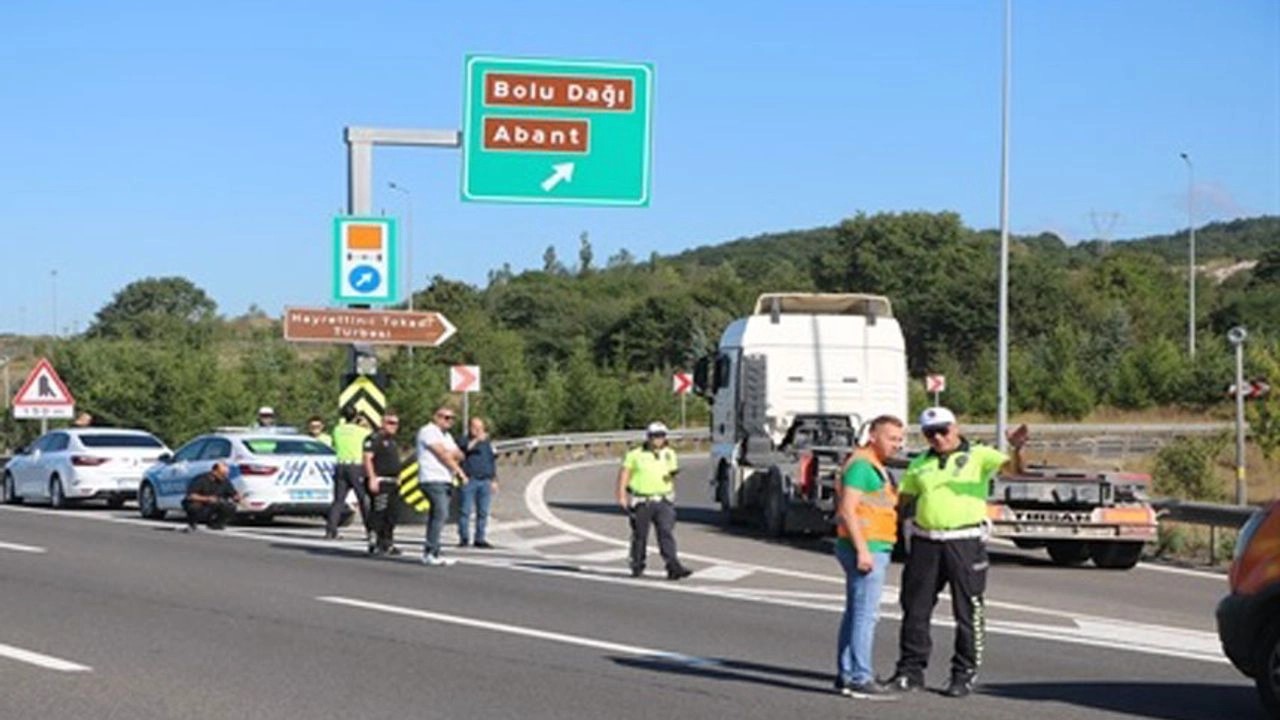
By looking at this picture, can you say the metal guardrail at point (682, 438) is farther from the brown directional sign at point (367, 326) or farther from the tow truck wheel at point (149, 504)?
the brown directional sign at point (367, 326)

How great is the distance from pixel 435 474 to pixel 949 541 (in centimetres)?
1089

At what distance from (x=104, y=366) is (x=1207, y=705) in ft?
213

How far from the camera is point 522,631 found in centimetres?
1457

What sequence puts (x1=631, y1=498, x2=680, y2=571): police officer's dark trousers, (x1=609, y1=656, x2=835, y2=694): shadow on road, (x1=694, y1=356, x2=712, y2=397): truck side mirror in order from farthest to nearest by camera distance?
(x1=694, y1=356, x2=712, y2=397): truck side mirror < (x1=631, y1=498, x2=680, y2=571): police officer's dark trousers < (x1=609, y1=656, x2=835, y2=694): shadow on road

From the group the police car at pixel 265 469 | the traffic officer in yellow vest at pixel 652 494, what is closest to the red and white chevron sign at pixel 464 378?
the police car at pixel 265 469

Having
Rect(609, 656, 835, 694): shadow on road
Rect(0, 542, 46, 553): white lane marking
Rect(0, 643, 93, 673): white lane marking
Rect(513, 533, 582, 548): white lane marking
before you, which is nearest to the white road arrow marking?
Rect(513, 533, 582, 548): white lane marking

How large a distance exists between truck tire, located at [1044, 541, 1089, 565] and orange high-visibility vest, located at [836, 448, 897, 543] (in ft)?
40.4

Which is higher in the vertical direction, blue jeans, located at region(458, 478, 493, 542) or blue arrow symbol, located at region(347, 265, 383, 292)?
blue arrow symbol, located at region(347, 265, 383, 292)

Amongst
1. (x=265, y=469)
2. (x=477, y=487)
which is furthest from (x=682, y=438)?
(x=477, y=487)

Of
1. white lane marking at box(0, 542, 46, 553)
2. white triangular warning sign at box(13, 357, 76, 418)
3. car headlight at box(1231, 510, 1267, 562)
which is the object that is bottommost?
white lane marking at box(0, 542, 46, 553)

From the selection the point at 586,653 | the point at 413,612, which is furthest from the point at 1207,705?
the point at 413,612

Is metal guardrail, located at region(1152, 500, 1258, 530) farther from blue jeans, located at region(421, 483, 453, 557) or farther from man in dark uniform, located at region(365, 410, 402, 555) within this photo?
man in dark uniform, located at region(365, 410, 402, 555)

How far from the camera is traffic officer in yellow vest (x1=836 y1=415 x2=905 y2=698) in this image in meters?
10.8

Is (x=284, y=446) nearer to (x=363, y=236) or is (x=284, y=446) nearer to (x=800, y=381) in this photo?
(x=363, y=236)
